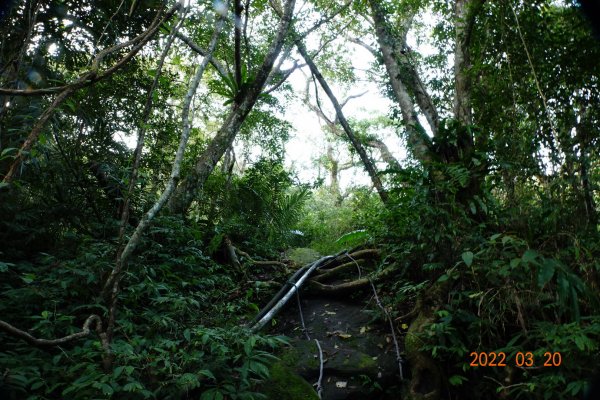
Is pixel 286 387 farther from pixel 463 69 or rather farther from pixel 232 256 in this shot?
pixel 463 69

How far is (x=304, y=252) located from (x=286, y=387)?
14.3ft

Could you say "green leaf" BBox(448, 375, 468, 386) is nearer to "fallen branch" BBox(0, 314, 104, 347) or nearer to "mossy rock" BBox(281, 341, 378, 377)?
"mossy rock" BBox(281, 341, 378, 377)

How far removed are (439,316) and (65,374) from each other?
3077 mm

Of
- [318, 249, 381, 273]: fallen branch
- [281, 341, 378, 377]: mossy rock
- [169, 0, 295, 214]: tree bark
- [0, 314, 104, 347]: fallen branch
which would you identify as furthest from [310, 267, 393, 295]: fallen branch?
[0, 314, 104, 347]: fallen branch

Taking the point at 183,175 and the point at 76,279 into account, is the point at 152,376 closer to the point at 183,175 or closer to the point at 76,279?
the point at 76,279

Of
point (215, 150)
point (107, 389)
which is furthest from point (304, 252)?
point (107, 389)

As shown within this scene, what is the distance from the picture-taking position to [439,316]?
3512mm

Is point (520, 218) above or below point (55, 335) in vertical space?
above

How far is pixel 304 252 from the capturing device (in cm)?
744

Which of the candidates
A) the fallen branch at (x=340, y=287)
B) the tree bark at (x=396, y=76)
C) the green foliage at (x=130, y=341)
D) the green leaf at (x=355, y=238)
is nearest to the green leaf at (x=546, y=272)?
the green foliage at (x=130, y=341)

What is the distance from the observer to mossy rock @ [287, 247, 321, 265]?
6.93 m

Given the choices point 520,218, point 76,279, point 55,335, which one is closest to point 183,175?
point 76,279

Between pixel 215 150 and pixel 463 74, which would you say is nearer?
pixel 463 74

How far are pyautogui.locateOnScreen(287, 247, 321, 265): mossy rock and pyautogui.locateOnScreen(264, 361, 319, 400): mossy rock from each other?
357cm
